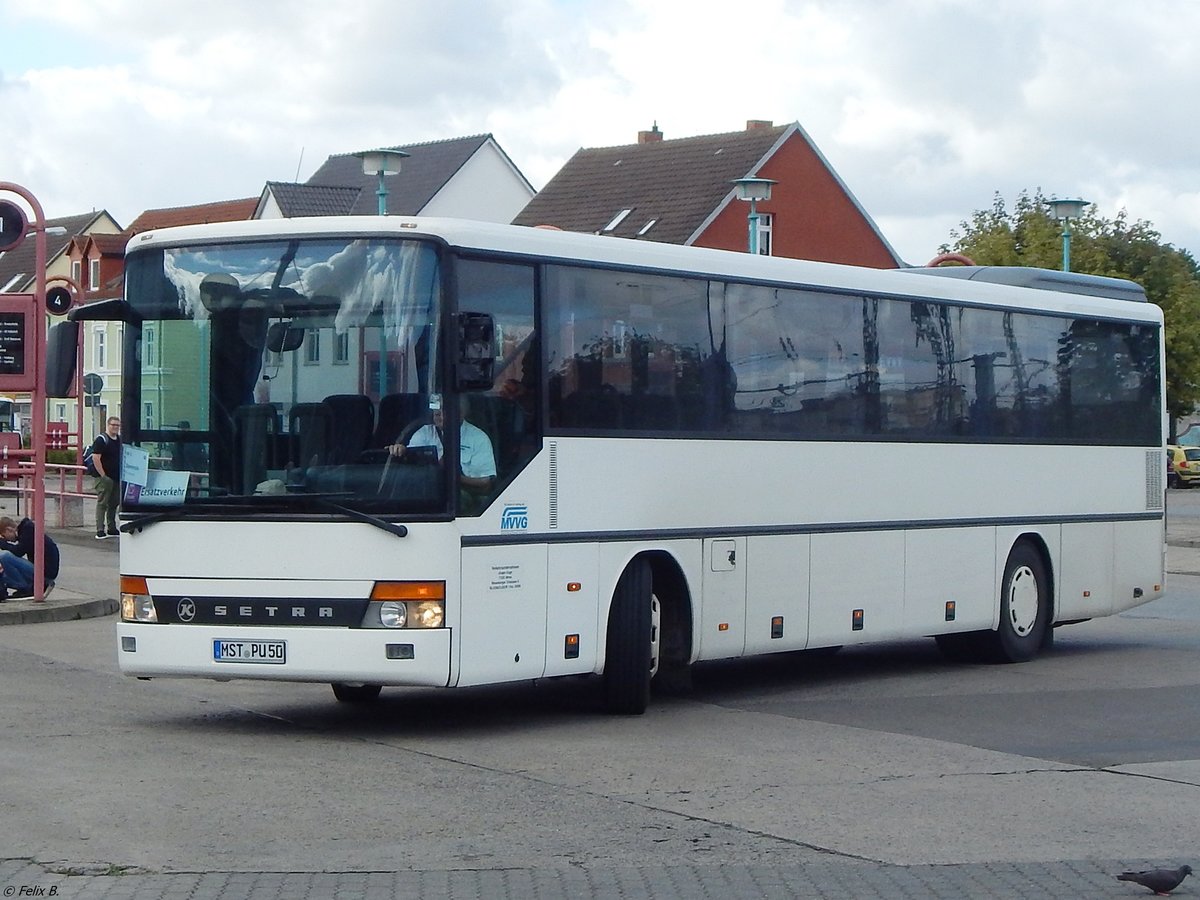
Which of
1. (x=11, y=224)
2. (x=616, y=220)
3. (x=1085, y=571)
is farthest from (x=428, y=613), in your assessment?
(x=616, y=220)

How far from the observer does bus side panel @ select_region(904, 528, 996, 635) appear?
15602 mm

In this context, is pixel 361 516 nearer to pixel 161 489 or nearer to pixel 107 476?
pixel 161 489

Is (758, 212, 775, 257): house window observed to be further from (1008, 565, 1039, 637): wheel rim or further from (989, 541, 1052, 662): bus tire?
(1008, 565, 1039, 637): wheel rim

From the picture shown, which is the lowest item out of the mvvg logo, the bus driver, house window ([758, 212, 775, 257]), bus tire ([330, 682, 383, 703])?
bus tire ([330, 682, 383, 703])

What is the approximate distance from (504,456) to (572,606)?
1.05 meters

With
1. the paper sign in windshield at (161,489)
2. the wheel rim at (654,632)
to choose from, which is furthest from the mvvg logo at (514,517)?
the paper sign in windshield at (161,489)

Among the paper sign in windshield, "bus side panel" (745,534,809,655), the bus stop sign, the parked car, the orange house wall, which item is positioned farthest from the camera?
the parked car

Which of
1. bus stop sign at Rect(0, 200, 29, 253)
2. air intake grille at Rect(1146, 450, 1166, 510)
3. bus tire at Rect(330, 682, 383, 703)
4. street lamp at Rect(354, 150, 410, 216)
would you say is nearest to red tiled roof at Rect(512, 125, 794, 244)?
street lamp at Rect(354, 150, 410, 216)

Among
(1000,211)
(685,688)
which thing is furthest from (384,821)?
(1000,211)

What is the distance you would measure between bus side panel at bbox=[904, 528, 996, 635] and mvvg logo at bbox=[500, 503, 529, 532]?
453cm

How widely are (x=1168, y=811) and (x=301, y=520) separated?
496cm

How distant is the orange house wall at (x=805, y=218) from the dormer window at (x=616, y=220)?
2743 mm

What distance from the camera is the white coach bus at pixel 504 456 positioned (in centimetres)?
1143

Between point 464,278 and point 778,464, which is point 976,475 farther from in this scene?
point 464,278
